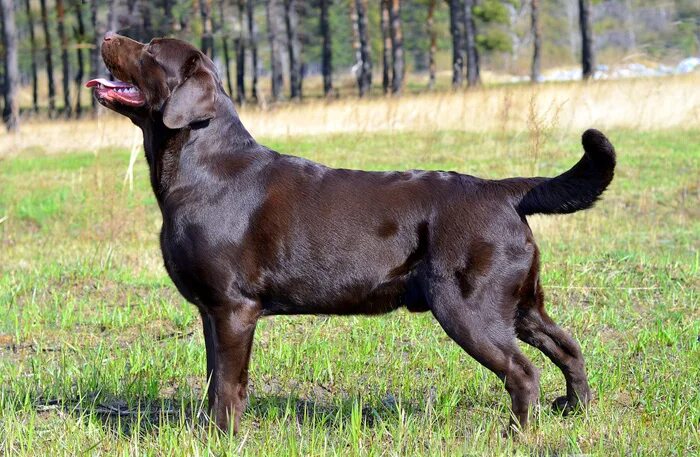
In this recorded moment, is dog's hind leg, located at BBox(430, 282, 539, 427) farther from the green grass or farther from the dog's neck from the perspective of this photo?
the dog's neck

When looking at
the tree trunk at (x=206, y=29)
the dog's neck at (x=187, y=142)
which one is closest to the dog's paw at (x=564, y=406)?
the dog's neck at (x=187, y=142)

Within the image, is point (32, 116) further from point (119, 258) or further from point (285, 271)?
point (285, 271)

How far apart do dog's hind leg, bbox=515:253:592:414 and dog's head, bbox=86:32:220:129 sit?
1750mm

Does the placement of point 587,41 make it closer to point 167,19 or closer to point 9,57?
point 167,19

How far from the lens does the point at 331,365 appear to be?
5176mm

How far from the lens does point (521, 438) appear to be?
3953mm

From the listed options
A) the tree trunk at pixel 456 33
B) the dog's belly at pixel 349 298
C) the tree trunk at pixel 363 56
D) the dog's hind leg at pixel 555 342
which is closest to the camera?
the dog's belly at pixel 349 298

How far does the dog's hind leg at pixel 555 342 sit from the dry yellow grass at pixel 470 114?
12165 millimetres

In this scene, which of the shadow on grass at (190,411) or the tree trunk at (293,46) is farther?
the tree trunk at (293,46)

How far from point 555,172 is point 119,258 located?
7.07 m

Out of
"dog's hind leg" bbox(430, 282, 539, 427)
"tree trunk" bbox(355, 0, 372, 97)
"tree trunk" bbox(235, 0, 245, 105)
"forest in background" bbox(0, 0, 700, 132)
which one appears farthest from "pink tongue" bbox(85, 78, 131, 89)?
"tree trunk" bbox(235, 0, 245, 105)

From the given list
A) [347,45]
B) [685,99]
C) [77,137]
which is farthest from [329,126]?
[347,45]

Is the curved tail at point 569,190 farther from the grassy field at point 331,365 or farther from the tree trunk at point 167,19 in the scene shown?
the tree trunk at point 167,19

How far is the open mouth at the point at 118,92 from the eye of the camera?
163 inches
